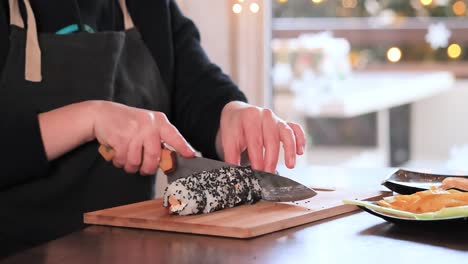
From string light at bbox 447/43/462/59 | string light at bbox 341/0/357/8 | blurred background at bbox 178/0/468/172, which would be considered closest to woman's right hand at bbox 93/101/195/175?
blurred background at bbox 178/0/468/172

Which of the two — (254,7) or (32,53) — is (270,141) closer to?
(32,53)

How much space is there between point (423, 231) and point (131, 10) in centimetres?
69

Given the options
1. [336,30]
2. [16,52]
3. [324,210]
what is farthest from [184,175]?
[336,30]

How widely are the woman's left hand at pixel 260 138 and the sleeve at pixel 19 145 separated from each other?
28 centimetres

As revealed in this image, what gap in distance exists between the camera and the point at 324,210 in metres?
1.03

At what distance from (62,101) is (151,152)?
0.23 metres

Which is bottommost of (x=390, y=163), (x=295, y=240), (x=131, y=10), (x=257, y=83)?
(x=390, y=163)

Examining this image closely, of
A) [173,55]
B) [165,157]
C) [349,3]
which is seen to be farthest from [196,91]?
[349,3]

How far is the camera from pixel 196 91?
1424mm

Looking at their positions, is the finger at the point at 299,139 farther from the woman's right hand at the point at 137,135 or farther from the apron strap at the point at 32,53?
the apron strap at the point at 32,53

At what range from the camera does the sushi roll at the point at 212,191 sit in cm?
100

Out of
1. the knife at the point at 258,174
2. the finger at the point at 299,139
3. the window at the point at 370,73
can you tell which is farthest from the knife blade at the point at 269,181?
the window at the point at 370,73

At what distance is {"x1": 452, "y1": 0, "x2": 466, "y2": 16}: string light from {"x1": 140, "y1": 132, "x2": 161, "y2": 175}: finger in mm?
1575

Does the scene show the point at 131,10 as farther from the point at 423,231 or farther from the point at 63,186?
the point at 423,231
